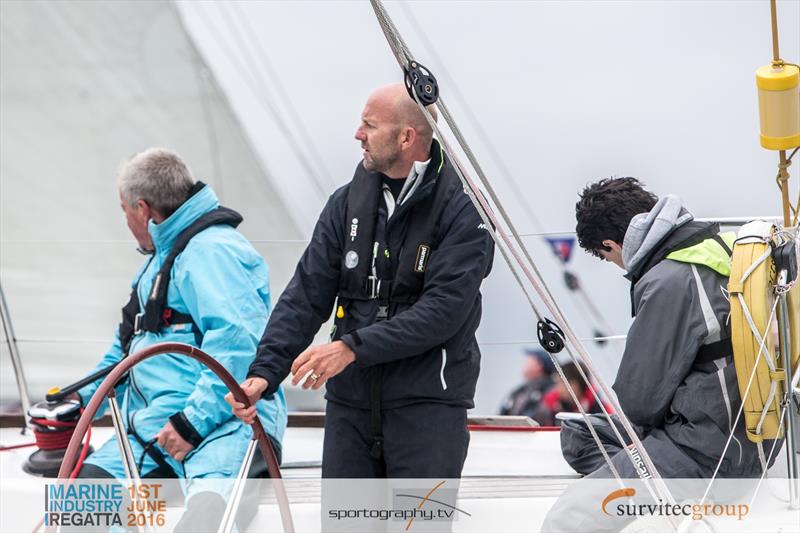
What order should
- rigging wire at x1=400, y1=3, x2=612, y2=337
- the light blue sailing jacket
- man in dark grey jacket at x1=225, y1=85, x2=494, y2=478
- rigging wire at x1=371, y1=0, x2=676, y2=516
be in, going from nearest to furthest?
rigging wire at x1=371, y1=0, x2=676, y2=516, man in dark grey jacket at x1=225, y1=85, x2=494, y2=478, the light blue sailing jacket, rigging wire at x1=400, y1=3, x2=612, y2=337

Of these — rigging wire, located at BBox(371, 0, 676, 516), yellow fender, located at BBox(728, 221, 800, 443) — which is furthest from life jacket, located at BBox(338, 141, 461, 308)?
yellow fender, located at BBox(728, 221, 800, 443)

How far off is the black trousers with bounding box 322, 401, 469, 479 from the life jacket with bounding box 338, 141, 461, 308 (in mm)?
231

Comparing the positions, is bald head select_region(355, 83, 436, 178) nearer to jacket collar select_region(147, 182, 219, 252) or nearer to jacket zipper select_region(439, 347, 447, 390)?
jacket zipper select_region(439, 347, 447, 390)

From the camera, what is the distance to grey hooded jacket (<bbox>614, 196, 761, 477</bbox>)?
2.09 m

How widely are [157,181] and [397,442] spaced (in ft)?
3.05

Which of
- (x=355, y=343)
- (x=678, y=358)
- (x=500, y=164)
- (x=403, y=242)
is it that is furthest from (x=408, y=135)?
(x=500, y=164)

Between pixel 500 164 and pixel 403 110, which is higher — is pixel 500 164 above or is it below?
below

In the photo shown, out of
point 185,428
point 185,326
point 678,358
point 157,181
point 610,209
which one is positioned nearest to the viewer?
point 678,358

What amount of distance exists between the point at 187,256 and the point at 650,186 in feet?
11.6

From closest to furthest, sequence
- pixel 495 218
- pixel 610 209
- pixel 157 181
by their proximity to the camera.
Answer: pixel 495 218
pixel 610 209
pixel 157 181

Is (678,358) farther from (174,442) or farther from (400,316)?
(174,442)

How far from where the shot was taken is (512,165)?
18.6 ft

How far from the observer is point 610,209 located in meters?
2.24

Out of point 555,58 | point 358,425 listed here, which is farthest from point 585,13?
point 358,425
